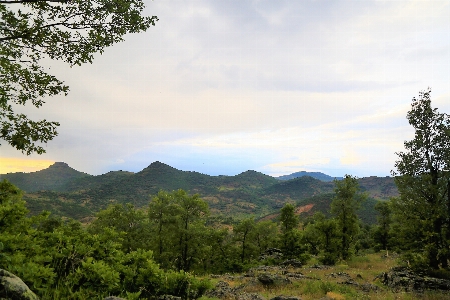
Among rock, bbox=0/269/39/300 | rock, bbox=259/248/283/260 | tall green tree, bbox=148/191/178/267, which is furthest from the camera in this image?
rock, bbox=259/248/283/260

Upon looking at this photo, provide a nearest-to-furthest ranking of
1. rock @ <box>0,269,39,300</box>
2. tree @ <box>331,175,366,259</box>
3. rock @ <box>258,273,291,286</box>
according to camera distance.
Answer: rock @ <box>0,269,39,300</box>, rock @ <box>258,273,291,286</box>, tree @ <box>331,175,366,259</box>

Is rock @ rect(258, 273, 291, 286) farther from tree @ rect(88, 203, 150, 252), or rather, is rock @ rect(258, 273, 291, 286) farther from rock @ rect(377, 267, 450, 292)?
tree @ rect(88, 203, 150, 252)

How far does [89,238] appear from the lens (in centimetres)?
727

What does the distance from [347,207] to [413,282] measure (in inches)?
816

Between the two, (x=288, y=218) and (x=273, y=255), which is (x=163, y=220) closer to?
(x=273, y=255)

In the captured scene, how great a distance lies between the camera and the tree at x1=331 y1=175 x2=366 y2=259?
1396 inches

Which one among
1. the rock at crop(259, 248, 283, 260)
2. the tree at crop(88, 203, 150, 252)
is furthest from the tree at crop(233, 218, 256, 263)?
the tree at crop(88, 203, 150, 252)

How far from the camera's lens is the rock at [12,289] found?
158 inches

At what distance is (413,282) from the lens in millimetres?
15742

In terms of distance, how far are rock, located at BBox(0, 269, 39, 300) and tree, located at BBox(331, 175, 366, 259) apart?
37.7m

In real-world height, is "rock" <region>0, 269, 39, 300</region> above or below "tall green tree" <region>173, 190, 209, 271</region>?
above

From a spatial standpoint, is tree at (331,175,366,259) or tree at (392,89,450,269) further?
tree at (331,175,366,259)

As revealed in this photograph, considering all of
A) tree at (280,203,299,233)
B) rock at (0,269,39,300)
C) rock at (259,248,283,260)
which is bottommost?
rock at (259,248,283,260)

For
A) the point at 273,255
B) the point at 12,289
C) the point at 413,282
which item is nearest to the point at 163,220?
the point at 273,255
